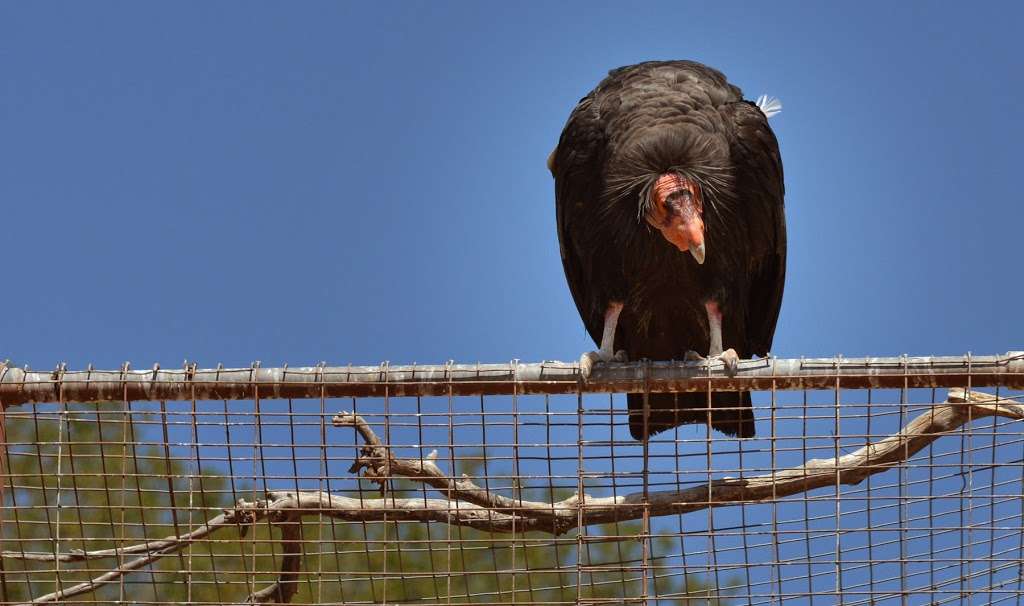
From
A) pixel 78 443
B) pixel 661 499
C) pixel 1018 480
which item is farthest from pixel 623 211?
pixel 78 443

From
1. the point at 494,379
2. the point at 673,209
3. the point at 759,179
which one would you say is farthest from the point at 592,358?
the point at 759,179

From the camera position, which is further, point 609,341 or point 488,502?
point 609,341

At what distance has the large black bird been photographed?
177 inches

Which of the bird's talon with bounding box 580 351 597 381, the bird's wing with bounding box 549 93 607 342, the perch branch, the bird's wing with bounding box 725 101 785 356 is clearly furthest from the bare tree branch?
the bird's wing with bounding box 549 93 607 342

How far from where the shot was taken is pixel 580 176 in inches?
189

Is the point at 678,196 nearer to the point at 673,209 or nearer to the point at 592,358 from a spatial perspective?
the point at 673,209

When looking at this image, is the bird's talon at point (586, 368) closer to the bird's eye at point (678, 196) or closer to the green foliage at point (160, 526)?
the green foliage at point (160, 526)

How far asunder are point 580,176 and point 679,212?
0.58 m

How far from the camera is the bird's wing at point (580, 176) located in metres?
4.76

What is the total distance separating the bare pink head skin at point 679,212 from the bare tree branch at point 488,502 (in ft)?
2.96

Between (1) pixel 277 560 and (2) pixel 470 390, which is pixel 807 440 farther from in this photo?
(1) pixel 277 560

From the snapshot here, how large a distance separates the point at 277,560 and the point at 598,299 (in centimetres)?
168

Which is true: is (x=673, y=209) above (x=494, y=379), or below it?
above

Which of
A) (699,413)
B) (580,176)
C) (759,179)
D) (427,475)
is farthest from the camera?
(580,176)
